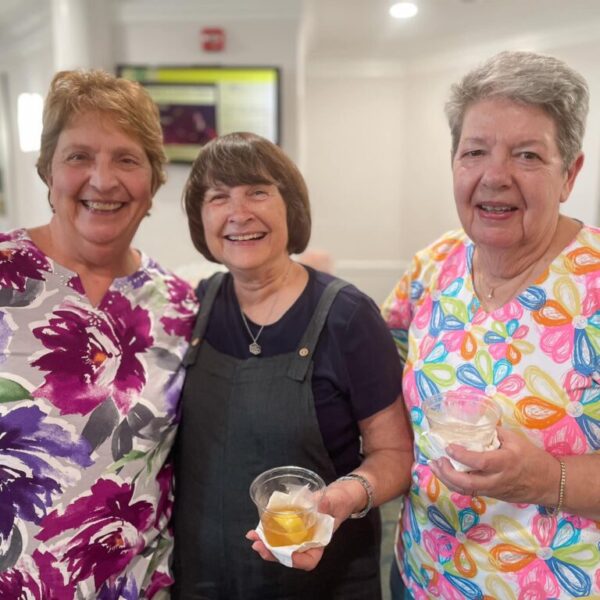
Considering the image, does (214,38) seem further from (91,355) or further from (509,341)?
(509,341)

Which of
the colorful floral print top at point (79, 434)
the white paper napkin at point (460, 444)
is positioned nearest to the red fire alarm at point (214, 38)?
the colorful floral print top at point (79, 434)

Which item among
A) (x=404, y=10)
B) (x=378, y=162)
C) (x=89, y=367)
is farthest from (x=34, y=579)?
(x=378, y=162)

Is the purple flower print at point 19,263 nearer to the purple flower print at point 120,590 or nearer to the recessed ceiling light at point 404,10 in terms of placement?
the purple flower print at point 120,590

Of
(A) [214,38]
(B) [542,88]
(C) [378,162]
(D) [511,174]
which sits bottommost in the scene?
(D) [511,174]

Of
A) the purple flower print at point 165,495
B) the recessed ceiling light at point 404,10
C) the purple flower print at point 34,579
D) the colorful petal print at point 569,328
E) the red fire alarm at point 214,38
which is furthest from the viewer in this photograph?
the recessed ceiling light at point 404,10

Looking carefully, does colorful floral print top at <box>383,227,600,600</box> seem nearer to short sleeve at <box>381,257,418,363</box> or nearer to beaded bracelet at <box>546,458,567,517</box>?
beaded bracelet at <box>546,458,567,517</box>

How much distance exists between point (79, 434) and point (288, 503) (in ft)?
1.70

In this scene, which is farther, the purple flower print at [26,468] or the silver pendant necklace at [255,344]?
the silver pendant necklace at [255,344]

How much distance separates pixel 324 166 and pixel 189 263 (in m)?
3.14

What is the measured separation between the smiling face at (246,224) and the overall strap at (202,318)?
0.18m

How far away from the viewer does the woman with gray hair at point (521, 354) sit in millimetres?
1101

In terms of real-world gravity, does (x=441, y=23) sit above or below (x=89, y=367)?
above

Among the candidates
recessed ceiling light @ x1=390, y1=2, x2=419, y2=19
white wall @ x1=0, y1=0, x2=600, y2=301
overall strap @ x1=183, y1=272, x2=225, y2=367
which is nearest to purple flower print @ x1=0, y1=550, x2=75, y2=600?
overall strap @ x1=183, y1=272, x2=225, y2=367

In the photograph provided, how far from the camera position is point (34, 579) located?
1246 mm
